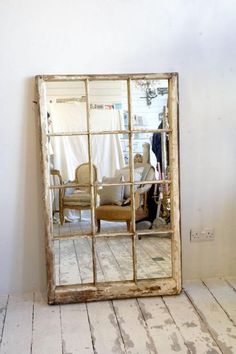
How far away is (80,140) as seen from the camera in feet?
9.00

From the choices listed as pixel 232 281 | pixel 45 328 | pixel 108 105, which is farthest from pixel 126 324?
pixel 108 105

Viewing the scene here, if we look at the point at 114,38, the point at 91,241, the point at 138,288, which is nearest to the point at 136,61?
the point at 114,38

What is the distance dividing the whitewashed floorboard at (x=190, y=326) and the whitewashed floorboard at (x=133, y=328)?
0.20 metres

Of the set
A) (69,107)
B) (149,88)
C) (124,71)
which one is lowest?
(69,107)

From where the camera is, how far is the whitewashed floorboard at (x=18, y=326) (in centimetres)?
224

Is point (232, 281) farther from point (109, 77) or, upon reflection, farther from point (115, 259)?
point (109, 77)

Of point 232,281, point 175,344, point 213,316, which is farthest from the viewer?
point 232,281

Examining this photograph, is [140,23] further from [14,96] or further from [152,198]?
[152,198]

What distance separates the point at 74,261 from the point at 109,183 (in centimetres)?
60

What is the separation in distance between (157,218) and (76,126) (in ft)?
2.81

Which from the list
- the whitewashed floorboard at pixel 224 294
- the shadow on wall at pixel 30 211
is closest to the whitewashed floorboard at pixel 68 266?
the shadow on wall at pixel 30 211

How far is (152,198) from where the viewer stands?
2885mm

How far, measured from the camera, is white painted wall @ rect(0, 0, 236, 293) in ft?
8.90

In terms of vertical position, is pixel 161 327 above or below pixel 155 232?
below
